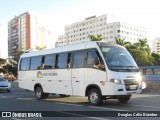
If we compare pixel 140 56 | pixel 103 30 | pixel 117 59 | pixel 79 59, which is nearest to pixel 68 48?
pixel 79 59

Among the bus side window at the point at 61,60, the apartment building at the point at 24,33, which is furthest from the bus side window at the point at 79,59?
the apartment building at the point at 24,33

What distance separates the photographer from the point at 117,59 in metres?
14.2

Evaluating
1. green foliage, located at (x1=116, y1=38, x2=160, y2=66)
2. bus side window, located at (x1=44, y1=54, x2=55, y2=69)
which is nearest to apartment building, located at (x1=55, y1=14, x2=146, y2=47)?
green foliage, located at (x1=116, y1=38, x2=160, y2=66)

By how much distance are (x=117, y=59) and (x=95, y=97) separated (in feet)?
6.29

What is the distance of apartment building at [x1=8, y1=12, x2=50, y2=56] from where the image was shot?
6191 inches

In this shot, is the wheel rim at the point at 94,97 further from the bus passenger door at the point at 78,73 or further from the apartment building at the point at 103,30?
the apartment building at the point at 103,30

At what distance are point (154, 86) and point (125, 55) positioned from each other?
32.3 feet

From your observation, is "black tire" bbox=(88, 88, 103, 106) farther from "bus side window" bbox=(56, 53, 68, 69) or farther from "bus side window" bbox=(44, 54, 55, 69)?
"bus side window" bbox=(44, 54, 55, 69)

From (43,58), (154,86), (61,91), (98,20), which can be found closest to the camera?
(61,91)

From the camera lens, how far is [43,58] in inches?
730

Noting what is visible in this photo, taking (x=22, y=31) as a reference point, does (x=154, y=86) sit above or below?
below

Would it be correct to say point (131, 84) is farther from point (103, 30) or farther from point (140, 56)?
point (103, 30)

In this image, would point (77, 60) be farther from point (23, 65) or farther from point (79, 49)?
point (23, 65)

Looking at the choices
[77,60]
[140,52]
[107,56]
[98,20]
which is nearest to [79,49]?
[77,60]
